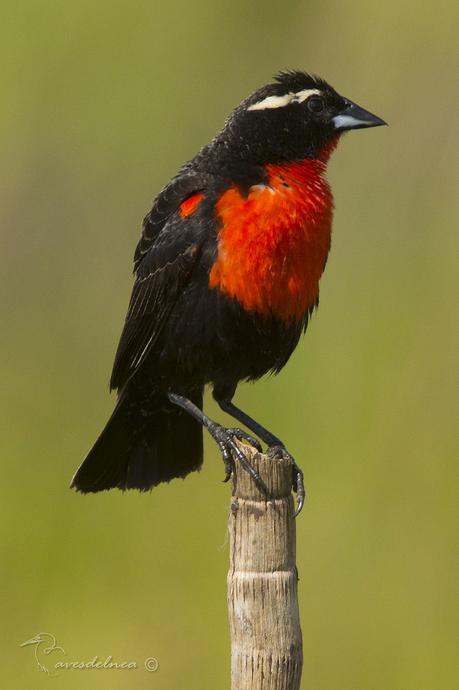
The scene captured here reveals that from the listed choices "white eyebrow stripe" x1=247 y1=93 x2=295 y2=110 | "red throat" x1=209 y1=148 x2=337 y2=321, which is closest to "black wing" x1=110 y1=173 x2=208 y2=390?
"red throat" x1=209 y1=148 x2=337 y2=321

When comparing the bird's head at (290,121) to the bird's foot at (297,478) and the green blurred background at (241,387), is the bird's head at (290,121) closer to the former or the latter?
the bird's foot at (297,478)

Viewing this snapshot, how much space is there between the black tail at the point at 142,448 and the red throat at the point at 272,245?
728 millimetres

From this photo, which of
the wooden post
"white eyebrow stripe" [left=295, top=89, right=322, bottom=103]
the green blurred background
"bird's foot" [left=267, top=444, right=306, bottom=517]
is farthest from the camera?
the green blurred background

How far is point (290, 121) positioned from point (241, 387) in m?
2.02

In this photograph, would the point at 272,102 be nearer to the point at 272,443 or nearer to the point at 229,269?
the point at 229,269

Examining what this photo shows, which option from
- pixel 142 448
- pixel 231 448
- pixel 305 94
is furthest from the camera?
pixel 142 448

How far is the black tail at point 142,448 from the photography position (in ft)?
16.4

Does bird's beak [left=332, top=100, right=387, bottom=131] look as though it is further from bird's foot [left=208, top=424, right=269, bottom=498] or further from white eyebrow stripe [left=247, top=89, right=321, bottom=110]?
bird's foot [left=208, top=424, right=269, bottom=498]

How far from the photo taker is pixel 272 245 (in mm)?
4383

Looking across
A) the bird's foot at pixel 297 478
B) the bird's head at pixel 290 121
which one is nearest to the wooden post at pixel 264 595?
the bird's foot at pixel 297 478

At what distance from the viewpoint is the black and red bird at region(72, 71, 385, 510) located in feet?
14.5

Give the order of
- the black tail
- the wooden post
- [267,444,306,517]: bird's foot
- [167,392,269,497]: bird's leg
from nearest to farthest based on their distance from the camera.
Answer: the wooden post
[167,392,269,497]: bird's leg
[267,444,306,517]: bird's foot
the black tail

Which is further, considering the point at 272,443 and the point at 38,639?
the point at 38,639

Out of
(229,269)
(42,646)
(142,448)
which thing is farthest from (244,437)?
(42,646)
